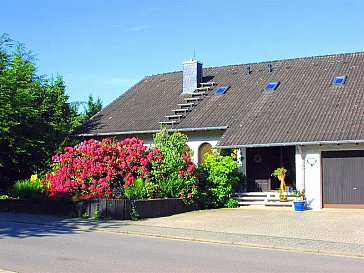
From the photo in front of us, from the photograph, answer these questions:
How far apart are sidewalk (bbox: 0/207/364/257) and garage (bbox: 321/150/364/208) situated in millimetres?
773

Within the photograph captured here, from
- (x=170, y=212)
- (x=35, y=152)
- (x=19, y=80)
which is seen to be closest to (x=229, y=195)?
(x=170, y=212)

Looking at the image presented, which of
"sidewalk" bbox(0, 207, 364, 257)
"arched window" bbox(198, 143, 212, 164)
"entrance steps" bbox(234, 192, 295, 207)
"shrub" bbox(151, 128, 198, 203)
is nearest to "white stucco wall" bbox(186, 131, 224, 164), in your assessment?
"arched window" bbox(198, 143, 212, 164)

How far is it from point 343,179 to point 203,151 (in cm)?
769

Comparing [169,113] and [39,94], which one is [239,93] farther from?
[39,94]

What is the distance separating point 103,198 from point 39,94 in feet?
45.7

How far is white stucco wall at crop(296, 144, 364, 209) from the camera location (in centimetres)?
2164

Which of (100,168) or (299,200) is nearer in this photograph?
(100,168)

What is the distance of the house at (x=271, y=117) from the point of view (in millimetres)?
21453

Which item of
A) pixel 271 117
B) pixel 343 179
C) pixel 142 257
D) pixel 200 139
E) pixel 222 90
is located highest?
pixel 222 90

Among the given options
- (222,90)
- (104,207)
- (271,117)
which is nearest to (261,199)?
(271,117)

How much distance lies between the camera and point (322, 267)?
9938 millimetres

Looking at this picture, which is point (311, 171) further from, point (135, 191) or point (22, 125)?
point (22, 125)

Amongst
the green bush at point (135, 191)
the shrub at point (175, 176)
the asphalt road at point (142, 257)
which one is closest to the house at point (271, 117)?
the shrub at point (175, 176)

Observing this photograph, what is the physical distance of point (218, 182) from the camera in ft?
74.2
